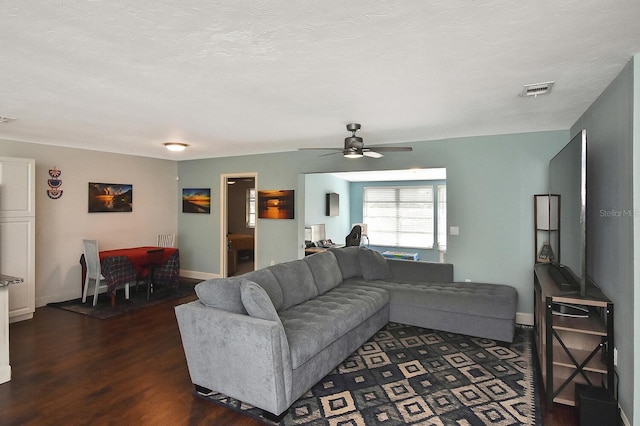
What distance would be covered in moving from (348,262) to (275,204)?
6.47 ft

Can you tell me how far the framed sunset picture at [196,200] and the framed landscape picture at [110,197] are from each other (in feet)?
3.46

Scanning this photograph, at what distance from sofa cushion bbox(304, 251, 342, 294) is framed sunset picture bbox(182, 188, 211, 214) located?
11.0 feet

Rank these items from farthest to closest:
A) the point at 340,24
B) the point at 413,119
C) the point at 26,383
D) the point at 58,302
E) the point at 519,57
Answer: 1. the point at 58,302
2. the point at 413,119
3. the point at 26,383
4. the point at 519,57
5. the point at 340,24

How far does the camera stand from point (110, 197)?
6.12 m

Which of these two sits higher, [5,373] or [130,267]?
[130,267]

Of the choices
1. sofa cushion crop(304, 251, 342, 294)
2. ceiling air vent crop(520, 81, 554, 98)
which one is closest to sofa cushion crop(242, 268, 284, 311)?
sofa cushion crop(304, 251, 342, 294)

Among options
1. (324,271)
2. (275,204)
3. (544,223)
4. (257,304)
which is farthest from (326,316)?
(275,204)

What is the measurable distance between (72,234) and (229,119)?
3.68 m

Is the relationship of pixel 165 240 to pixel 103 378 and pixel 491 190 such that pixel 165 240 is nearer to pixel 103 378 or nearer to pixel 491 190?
pixel 103 378

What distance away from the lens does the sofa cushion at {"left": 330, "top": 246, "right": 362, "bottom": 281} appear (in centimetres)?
488

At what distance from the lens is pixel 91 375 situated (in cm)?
313

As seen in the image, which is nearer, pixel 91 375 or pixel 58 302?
pixel 91 375

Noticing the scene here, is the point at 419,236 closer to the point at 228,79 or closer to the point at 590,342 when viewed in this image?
the point at 590,342

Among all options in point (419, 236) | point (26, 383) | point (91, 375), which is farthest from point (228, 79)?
point (419, 236)
